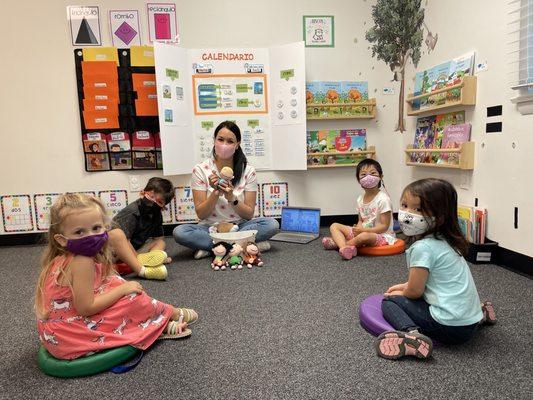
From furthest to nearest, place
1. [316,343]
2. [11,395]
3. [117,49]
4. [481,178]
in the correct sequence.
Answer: [117,49] → [481,178] → [316,343] → [11,395]

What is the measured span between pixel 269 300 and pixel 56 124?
9.14 ft

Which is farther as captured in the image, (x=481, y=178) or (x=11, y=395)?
(x=481, y=178)

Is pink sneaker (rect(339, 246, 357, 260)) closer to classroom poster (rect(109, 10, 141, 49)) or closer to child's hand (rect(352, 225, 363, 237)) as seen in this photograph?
child's hand (rect(352, 225, 363, 237))

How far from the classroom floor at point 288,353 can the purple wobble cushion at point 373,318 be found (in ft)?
0.12

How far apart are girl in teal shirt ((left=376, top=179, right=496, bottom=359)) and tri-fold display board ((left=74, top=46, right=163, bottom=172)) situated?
9.18 feet

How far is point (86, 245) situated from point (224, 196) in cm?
157

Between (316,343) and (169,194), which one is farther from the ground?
(169,194)

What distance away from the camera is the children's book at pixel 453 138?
114 inches

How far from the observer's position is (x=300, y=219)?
3.82 m

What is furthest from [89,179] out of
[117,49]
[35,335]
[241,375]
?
[241,375]

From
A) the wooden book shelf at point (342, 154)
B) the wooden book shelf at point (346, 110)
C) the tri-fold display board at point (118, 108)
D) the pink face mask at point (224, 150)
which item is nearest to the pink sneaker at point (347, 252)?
the pink face mask at point (224, 150)

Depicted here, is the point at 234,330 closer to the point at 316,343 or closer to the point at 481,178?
the point at 316,343

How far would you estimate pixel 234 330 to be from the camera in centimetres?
181

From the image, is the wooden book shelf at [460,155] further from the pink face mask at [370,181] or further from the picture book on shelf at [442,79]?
the pink face mask at [370,181]
